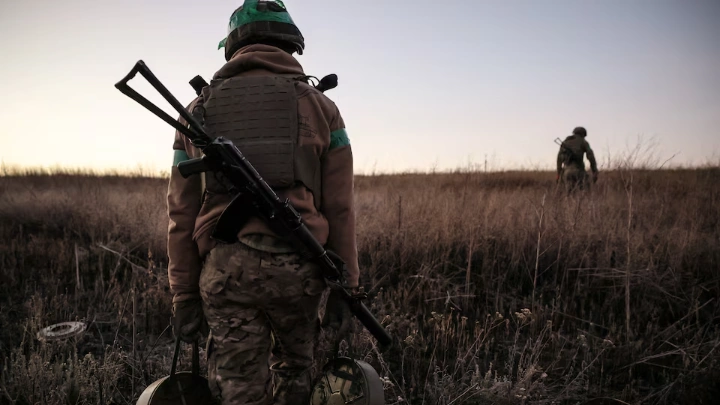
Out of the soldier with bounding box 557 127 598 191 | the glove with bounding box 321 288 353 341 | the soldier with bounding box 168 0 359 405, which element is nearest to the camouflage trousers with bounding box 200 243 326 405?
the soldier with bounding box 168 0 359 405

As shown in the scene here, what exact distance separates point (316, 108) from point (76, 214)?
6.15m

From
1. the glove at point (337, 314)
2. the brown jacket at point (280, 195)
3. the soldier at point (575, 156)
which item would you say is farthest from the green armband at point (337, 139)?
the soldier at point (575, 156)

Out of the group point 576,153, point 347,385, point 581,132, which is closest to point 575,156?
point 576,153

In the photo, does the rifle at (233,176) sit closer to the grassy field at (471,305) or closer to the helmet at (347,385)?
the helmet at (347,385)

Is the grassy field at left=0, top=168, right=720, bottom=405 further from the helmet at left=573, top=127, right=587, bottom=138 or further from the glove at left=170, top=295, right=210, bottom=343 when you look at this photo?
the helmet at left=573, top=127, right=587, bottom=138

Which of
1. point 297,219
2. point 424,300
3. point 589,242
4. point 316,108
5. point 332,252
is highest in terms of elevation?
point 316,108

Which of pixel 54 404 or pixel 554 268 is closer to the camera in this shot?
pixel 54 404

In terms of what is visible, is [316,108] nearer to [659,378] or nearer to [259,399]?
[259,399]

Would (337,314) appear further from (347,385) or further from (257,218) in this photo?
(257,218)

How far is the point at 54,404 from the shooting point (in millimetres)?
2072

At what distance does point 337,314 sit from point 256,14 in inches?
54.9

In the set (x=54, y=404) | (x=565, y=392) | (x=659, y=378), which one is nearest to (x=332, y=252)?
(x=54, y=404)

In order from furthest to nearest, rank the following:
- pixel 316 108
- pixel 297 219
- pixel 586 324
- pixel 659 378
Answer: pixel 586 324
pixel 659 378
pixel 316 108
pixel 297 219

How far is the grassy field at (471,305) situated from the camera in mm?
2453
